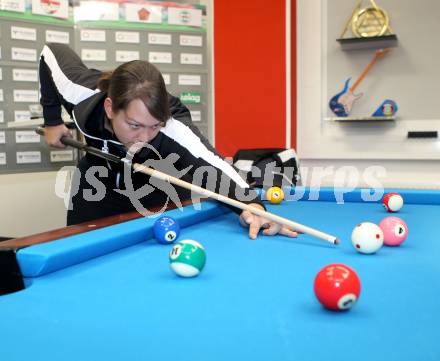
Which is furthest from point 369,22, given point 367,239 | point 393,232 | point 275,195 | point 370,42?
point 367,239

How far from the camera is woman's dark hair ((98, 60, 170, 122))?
1.79m

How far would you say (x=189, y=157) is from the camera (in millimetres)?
2041

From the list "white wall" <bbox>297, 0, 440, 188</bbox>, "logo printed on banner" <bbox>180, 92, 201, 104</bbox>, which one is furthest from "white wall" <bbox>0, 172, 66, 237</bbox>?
"white wall" <bbox>297, 0, 440, 188</bbox>

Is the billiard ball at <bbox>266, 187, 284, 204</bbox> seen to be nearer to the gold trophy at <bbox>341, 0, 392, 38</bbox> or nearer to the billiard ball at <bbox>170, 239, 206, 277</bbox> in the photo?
the billiard ball at <bbox>170, 239, 206, 277</bbox>

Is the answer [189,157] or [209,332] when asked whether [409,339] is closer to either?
[209,332]

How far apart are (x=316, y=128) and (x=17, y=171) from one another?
2.40 meters

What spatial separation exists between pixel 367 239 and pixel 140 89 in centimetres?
94

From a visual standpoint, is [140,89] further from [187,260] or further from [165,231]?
[187,260]

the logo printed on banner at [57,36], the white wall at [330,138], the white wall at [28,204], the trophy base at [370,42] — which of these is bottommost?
the white wall at [28,204]

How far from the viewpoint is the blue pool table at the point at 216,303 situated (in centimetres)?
78

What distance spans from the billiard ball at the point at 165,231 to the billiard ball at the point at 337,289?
2.13 ft

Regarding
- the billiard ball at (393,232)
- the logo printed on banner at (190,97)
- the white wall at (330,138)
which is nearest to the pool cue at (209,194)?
the billiard ball at (393,232)

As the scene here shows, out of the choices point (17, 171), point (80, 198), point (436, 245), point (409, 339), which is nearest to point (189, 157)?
point (80, 198)

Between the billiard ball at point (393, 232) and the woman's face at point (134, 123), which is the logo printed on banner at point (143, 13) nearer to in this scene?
the woman's face at point (134, 123)
